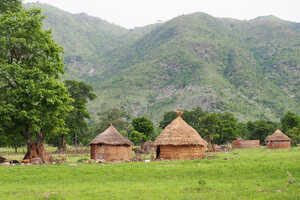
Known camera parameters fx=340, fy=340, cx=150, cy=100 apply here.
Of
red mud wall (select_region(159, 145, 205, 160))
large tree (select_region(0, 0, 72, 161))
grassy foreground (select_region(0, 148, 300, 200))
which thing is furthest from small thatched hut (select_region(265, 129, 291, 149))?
large tree (select_region(0, 0, 72, 161))

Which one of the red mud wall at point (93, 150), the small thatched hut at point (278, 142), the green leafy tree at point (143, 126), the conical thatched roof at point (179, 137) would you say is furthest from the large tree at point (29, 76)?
the green leafy tree at point (143, 126)

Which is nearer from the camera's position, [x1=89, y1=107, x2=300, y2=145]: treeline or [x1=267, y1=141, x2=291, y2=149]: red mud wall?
[x1=267, y1=141, x2=291, y2=149]: red mud wall

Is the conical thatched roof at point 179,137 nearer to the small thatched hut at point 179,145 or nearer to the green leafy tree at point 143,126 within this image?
the small thatched hut at point 179,145

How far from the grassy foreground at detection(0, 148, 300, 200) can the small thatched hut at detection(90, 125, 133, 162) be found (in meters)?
12.6

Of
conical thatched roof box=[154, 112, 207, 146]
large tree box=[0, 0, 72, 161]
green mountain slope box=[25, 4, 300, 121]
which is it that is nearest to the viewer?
large tree box=[0, 0, 72, 161]

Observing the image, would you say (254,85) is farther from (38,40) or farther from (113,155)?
(38,40)

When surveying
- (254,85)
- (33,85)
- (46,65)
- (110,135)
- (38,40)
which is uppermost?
(254,85)

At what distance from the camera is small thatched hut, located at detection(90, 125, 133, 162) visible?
1359 inches

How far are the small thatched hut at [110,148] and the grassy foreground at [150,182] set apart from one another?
12552 millimetres

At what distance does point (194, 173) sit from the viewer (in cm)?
1956

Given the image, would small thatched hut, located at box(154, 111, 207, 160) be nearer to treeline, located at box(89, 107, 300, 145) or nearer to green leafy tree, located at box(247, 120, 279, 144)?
treeline, located at box(89, 107, 300, 145)

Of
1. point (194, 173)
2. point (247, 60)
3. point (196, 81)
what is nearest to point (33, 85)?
point (194, 173)

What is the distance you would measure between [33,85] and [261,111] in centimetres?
10149

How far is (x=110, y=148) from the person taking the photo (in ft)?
114
